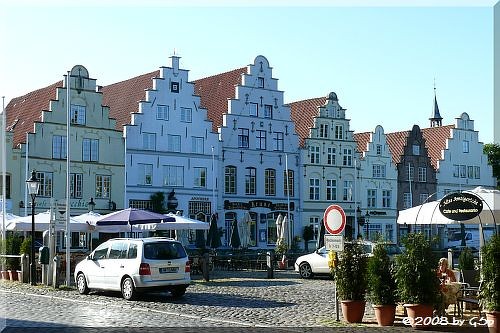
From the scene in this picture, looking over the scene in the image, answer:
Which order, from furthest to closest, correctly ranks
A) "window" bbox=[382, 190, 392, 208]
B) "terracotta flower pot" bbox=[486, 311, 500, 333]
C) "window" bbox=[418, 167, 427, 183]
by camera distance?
"window" bbox=[418, 167, 427, 183] → "window" bbox=[382, 190, 392, 208] → "terracotta flower pot" bbox=[486, 311, 500, 333]

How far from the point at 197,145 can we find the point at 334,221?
35884mm

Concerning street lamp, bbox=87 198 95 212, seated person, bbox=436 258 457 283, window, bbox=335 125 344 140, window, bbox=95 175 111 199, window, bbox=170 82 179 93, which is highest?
window, bbox=170 82 179 93

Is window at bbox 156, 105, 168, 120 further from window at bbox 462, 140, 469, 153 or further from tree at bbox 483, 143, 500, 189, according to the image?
tree at bbox 483, 143, 500, 189

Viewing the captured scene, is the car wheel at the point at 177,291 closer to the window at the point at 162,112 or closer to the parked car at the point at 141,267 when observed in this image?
the parked car at the point at 141,267

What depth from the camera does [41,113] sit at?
46.6 meters

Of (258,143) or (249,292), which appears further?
(258,143)

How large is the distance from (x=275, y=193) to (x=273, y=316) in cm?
3859

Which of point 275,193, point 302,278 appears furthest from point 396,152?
point 302,278

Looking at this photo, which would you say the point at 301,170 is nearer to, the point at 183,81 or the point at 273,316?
the point at 183,81

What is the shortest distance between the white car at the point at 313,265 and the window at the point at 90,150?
68.5ft

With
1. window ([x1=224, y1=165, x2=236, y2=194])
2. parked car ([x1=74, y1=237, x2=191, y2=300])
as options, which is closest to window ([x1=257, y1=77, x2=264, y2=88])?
window ([x1=224, y1=165, x2=236, y2=194])

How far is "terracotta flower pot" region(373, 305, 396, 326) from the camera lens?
1564 cm

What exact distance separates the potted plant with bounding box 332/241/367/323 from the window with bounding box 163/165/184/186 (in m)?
34.7

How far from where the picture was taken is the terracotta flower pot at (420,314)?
15039 millimetres
